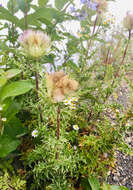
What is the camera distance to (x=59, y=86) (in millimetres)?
451

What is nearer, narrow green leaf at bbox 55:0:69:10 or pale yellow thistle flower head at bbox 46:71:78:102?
pale yellow thistle flower head at bbox 46:71:78:102

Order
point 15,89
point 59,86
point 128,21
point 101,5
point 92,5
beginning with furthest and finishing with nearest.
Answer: point 92,5, point 101,5, point 128,21, point 15,89, point 59,86

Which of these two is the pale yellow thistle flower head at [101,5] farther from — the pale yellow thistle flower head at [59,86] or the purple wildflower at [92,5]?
the pale yellow thistle flower head at [59,86]

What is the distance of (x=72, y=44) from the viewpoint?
3.63 ft

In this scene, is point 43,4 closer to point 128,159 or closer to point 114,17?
point 128,159

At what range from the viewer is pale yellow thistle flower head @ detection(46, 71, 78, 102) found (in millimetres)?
442

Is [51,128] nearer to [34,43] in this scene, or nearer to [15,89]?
[15,89]

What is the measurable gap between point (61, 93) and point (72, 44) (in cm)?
73

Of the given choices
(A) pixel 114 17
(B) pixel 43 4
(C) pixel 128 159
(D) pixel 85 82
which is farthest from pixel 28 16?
(A) pixel 114 17

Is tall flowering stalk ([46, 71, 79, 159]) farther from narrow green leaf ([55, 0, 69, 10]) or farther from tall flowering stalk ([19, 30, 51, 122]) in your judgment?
narrow green leaf ([55, 0, 69, 10])

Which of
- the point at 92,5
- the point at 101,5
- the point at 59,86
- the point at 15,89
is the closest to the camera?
the point at 59,86

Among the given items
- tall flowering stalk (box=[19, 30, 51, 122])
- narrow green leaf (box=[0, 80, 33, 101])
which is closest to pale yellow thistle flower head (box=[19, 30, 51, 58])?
tall flowering stalk (box=[19, 30, 51, 122])

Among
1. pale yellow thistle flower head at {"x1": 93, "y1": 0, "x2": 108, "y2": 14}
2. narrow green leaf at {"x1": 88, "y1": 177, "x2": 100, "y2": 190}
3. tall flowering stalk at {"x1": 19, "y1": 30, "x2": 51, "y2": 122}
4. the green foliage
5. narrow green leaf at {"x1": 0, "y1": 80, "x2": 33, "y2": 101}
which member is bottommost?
narrow green leaf at {"x1": 88, "y1": 177, "x2": 100, "y2": 190}

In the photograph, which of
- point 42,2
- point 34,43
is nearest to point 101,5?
point 42,2
